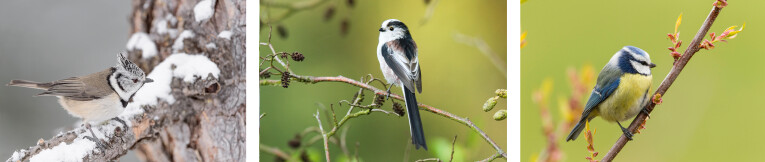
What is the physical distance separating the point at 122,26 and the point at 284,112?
2.53 ft

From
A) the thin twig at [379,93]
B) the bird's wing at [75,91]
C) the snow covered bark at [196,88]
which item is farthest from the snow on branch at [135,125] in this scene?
the thin twig at [379,93]

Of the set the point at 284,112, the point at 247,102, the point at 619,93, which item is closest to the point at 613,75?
the point at 619,93

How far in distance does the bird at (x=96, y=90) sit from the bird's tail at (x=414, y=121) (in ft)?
3.03

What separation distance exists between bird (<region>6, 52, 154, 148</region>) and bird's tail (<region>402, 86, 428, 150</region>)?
0.92 meters

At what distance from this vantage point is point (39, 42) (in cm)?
198

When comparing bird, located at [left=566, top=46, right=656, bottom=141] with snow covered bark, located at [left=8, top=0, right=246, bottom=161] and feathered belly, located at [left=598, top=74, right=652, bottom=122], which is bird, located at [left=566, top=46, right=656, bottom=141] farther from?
snow covered bark, located at [left=8, top=0, right=246, bottom=161]

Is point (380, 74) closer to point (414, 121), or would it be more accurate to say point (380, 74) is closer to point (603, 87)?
point (414, 121)

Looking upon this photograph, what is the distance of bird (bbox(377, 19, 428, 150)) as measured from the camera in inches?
71.1

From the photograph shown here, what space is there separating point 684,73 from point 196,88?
5.40ft

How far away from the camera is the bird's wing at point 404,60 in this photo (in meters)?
1.80

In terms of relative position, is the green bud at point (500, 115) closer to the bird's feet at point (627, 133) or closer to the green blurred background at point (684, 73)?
the green blurred background at point (684, 73)

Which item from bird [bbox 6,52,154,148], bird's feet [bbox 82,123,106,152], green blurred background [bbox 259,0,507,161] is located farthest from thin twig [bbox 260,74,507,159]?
bird's feet [bbox 82,123,106,152]

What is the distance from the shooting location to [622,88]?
1613 millimetres

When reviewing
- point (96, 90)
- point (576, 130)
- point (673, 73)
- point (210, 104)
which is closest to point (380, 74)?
point (576, 130)
